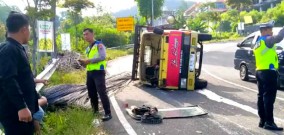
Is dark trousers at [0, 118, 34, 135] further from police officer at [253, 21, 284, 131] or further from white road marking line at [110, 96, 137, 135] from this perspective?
police officer at [253, 21, 284, 131]

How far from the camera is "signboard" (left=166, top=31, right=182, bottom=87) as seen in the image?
10094 millimetres

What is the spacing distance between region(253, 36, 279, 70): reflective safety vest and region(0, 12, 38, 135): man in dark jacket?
13.2ft

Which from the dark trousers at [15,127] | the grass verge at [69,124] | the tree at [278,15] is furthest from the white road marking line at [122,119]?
the tree at [278,15]

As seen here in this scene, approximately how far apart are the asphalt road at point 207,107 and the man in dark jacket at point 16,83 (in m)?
2.81

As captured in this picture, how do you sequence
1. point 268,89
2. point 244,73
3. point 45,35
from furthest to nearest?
point 244,73, point 45,35, point 268,89

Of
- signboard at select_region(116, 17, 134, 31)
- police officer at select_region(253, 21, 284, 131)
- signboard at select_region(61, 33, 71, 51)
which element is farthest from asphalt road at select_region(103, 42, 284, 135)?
signboard at select_region(116, 17, 134, 31)

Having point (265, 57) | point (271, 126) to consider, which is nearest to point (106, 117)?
point (271, 126)

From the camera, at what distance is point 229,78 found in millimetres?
12820

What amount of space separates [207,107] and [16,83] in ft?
17.9

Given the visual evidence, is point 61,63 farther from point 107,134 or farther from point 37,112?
point 37,112

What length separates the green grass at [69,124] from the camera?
18.2ft

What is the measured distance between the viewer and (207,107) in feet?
26.3

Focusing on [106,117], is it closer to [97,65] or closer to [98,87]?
[98,87]

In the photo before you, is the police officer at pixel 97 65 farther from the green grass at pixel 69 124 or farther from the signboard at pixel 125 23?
the signboard at pixel 125 23
